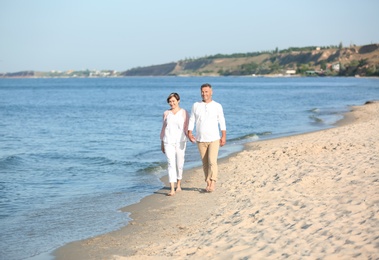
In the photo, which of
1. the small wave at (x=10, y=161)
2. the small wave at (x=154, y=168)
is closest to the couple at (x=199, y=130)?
the small wave at (x=154, y=168)

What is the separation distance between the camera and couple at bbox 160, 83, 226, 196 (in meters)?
9.46

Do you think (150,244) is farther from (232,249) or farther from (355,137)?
(355,137)

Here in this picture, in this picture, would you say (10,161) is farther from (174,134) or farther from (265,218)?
(265,218)

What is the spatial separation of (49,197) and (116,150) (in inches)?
302

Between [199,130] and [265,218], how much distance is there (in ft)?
9.02

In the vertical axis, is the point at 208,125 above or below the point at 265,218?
above

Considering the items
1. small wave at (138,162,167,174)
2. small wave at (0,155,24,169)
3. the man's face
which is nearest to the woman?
the man's face

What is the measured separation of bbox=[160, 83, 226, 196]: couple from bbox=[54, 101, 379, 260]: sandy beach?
64 centimetres

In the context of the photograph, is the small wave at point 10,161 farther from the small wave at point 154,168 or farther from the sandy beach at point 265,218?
the sandy beach at point 265,218

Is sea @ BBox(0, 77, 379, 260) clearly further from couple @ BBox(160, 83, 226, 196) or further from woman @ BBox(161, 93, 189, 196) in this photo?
couple @ BBox(160, 83, 226, 196)

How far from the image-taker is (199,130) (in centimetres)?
960

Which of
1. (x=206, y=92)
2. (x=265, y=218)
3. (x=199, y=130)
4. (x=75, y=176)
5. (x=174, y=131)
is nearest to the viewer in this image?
(x=265, y=218)

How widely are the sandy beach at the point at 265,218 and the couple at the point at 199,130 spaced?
644mm

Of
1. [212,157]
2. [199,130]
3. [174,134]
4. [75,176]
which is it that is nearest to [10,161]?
[75,176]
